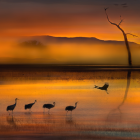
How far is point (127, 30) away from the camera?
948cm

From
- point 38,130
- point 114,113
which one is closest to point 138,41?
point 114,113

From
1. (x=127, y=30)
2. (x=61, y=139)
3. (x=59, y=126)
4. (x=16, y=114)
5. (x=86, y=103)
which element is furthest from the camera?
(x=127, y=30)

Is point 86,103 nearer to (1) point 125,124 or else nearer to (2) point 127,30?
(1) point 125,124

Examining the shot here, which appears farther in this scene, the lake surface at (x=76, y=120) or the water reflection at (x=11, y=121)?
the water reflection at (x=11, y=121)

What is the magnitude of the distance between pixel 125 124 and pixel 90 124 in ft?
1.81

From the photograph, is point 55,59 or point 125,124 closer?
point 125,124

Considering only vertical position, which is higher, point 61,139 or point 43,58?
point 43,58

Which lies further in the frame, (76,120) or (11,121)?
(76,120)

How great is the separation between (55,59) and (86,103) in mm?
4626

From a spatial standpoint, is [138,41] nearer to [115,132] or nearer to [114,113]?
[114,113]

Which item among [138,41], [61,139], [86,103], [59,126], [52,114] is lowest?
[61,139]

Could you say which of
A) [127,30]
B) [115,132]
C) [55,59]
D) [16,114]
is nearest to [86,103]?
[16,114]

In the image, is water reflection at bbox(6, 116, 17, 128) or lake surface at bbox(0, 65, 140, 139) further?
water reflection at bbox(6, 116, 17, 128)

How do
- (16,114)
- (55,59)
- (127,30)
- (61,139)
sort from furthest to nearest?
(55,59) → (127,30) → (16,114) → (61,139)
